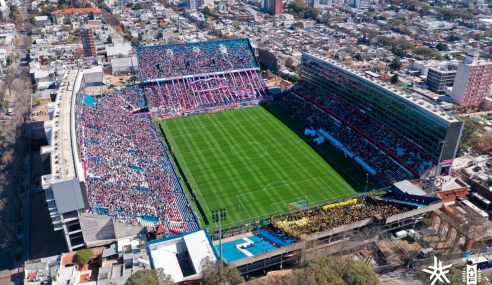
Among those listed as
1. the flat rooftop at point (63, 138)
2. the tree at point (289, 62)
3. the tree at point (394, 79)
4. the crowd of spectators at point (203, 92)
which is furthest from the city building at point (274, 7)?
the flat rooftop at point (63, 138)

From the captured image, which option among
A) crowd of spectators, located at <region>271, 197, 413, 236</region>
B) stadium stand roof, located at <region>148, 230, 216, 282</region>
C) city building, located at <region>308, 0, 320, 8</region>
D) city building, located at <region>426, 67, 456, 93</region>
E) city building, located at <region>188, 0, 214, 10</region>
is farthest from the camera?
city building, located at <region>308, 0, 320, 8</region>

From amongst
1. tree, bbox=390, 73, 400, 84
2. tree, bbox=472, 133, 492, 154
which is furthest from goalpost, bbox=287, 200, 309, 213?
tree, bbox=390, 73, 400, 84

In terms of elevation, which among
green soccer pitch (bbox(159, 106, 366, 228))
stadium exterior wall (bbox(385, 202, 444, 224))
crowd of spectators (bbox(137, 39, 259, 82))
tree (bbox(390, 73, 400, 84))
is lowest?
green soccer pitch (bbox(159, 106, 366, 228))

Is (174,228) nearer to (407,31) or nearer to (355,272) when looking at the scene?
(355,272)

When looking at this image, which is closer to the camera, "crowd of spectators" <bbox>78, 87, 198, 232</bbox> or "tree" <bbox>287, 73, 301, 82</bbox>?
"crowd of spectators" <bbox>78, 87, 198, 232</bbox>

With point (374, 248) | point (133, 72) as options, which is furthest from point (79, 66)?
point (374, 248)

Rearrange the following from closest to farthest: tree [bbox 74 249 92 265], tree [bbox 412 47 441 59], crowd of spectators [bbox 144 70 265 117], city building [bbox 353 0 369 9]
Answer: tree [bbox 74 249 92 265], crowd of spectators [bbox 144 70 265 117], tree [bbox 412 47 441 59], city building [bbox 353 0 369 9]

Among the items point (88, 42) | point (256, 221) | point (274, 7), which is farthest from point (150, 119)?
point (274, 7)

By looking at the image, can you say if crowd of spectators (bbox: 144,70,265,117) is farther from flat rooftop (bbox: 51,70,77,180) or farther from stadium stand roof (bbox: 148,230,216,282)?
stadium stand roof (bbox: 148,230,216,282)
